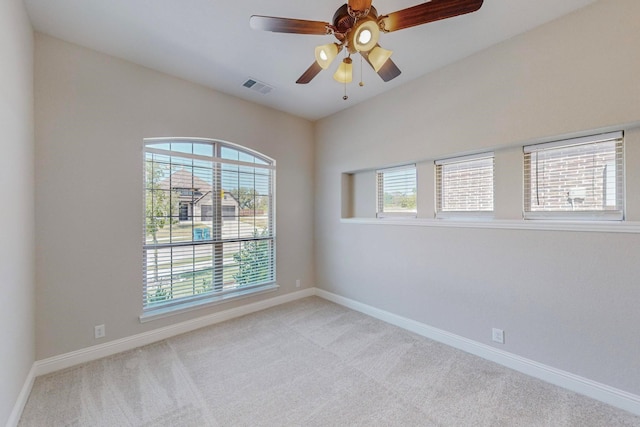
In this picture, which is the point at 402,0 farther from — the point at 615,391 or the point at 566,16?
the point at 615,391

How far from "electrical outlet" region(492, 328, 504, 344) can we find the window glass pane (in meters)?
1.13

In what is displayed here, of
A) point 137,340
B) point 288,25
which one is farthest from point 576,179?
point 137,340

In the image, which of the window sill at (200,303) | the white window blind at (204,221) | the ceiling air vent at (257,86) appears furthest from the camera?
the ceiling air vent at (257,86)

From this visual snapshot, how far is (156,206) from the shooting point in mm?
2902

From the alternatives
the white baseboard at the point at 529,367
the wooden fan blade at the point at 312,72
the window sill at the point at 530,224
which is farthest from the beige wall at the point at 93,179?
the window sill at the point at 530,224

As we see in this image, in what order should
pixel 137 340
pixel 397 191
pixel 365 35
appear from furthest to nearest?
1. pixel 397 191
2. pixel 137 340
3. pixel 365 35

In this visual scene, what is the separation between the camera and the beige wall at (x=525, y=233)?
1861 mm

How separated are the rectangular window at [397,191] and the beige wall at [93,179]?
239cm

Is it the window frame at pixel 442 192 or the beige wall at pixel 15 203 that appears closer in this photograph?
the beige wall at pixel 15 203

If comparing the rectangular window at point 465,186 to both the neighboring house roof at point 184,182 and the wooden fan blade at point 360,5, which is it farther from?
the neighboring house roof at point 184,182

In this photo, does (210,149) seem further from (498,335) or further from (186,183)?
(498,335)

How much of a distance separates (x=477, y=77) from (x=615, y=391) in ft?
8.94

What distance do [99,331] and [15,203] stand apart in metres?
1.39

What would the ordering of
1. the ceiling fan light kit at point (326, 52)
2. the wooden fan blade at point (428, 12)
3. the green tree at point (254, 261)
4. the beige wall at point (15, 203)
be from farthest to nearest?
the green tree at point (254, 261) → the ceiling fan light kit at point (326, 52) → the beige wall at point (15, 203) → the wooden fan blade at point (428, 12)
